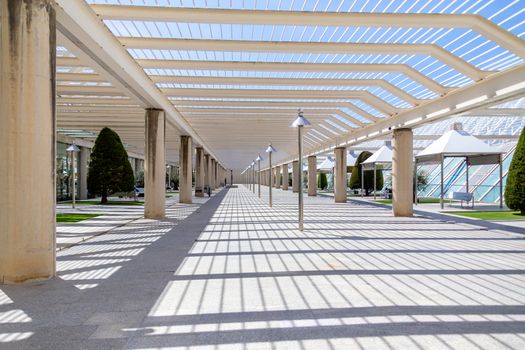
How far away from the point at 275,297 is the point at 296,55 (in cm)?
821

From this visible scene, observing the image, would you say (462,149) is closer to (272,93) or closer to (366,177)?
(272,93)

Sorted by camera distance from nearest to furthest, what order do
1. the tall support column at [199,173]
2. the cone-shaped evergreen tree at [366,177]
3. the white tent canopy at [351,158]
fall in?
A: 1. the tall support column at [199,173]
2. the cone-shaped evergreen tree at [366,177]
3. the white tent canopy at [351,158]

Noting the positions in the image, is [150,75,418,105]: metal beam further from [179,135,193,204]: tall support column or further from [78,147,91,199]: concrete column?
[78,147,91,199]: concrete column

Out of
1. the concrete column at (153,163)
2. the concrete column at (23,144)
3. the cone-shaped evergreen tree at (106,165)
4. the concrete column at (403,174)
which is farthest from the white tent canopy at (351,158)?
the concrete column at (23,144)

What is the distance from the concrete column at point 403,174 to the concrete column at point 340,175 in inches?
357

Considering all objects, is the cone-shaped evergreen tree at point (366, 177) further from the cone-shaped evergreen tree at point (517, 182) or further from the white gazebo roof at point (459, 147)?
the cone-shaped evergreen tree at point (517, 182)

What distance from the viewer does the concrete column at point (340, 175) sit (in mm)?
Result: 25484

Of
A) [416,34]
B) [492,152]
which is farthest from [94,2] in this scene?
[492,152]

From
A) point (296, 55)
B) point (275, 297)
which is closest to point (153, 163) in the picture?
point (296, 55)

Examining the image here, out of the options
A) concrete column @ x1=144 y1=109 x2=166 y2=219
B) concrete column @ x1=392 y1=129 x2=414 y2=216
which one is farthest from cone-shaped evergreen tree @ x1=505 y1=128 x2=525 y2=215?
concrete column @ x1=144 y1=109 x2=166 y2=219

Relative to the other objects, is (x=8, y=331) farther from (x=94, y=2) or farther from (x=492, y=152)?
(x=492, y=152)

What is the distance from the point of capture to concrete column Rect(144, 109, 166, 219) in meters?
15.3

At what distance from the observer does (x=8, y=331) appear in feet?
12.9

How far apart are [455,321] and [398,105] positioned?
43.0 feet
